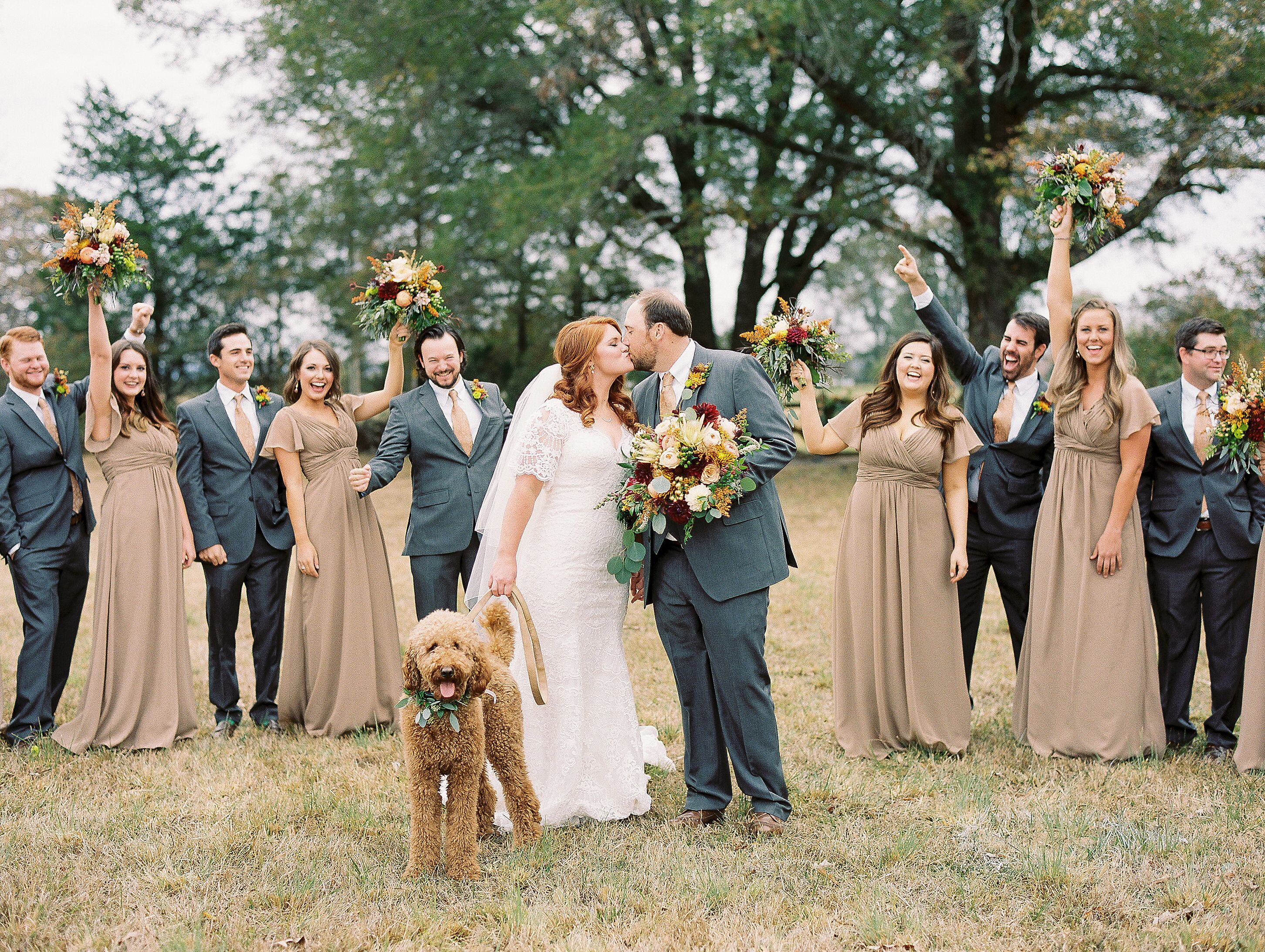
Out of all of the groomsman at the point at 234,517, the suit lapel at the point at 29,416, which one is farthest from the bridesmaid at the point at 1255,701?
the suit lapel at the point at 29,416

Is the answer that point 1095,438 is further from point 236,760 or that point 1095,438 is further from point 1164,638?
point 236,760

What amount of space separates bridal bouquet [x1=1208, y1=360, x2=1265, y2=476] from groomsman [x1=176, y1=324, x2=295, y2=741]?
226 inches

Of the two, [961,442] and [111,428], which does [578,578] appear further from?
[111,428]

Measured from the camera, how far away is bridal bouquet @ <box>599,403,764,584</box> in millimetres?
4500

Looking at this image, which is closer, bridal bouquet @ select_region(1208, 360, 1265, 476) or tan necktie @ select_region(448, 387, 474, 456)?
bridal bouquet @ select_region(1208, 360, 1265, 476)

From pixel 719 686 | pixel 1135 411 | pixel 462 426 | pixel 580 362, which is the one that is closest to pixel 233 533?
pixel 462 426

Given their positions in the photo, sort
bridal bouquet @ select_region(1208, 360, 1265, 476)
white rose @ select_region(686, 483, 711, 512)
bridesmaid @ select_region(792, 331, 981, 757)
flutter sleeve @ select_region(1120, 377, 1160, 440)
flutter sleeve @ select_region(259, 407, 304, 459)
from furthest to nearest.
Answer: flutter sleeve @ select_region(259, 407, 304, 459), bridesmaid @ select_region(792, 331, 981, 757), flutter sleeve @ select_region(1120, 377, 1160, 440), bridal bouquet @ select_region(1208, 360, 1265, 476), white rose @ select_region(686, 483, 711, 512)

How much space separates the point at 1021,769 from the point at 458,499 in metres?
3.68

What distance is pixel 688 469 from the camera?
4.54 metres

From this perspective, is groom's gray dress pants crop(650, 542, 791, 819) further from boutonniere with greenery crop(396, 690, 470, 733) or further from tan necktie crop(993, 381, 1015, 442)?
tan necktie crop(993, 381, 1015, 442)

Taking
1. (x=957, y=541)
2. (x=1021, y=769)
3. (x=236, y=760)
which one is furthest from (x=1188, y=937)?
(x=236, y=760)

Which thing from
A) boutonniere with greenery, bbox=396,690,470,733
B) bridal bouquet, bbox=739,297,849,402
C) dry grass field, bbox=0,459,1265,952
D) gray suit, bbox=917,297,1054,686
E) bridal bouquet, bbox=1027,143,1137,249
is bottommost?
dry grass field, bbox=0,459,1265,952

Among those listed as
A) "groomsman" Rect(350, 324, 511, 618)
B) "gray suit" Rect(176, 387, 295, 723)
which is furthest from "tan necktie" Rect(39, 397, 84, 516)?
"groomsman" Rect(350, 324, 511, 618)

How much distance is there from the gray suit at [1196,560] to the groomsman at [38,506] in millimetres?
6314
